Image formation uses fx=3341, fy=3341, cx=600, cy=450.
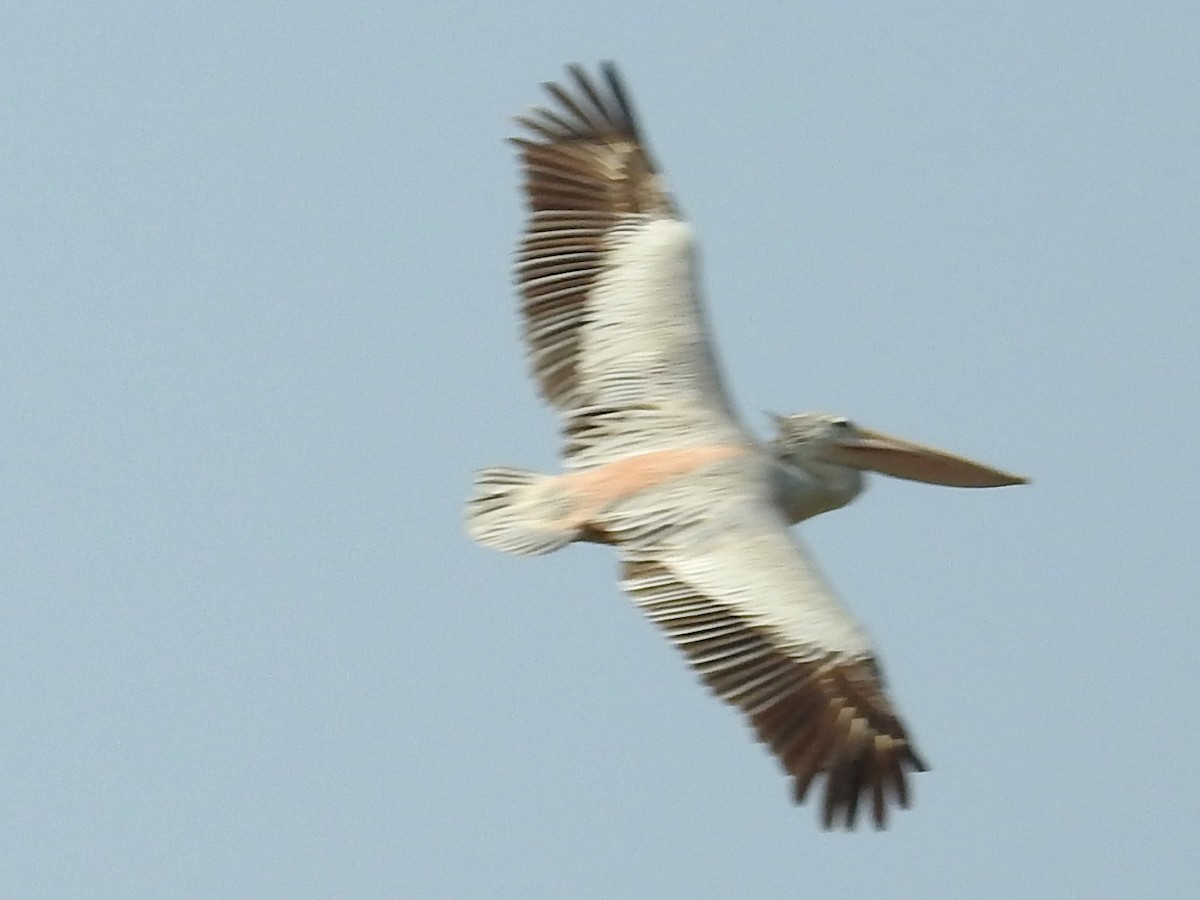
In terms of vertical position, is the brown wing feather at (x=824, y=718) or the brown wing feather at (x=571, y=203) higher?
the brown wing feather at (x=571, y=203)

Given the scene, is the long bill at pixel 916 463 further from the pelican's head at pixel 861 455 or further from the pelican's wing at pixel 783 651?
the pelican's wing at pixel 783 651

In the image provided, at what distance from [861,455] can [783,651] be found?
217 cm

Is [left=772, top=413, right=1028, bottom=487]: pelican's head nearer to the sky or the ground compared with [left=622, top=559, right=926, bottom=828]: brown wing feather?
nearer to the sky

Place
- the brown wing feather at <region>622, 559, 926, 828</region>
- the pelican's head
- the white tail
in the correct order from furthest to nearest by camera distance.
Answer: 1. the pelican's head
2. the white tail
3. the brown wing feather at <region>622, 559, 926, 828</region>

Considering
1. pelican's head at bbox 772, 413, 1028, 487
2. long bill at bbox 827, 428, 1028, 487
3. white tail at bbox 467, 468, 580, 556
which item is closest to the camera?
white tail at bbox 467, 468, 580, 556

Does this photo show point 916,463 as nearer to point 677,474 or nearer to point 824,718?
point 677,474

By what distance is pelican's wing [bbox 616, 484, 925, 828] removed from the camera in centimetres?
1208

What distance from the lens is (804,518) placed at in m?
13.9

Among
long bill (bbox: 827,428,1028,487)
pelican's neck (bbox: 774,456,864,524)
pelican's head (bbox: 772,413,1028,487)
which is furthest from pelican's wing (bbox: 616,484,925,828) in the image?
long bill (bbox: 827,428,1028,487)

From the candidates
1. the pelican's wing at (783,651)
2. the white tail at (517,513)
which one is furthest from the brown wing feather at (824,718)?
the white tail at (517,513)

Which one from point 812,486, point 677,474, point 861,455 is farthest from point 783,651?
point 861,455

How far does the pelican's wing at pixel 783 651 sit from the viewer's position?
12078 mm

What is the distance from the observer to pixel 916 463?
1460 cm

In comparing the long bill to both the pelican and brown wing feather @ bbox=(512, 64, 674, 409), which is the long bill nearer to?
the pelican
